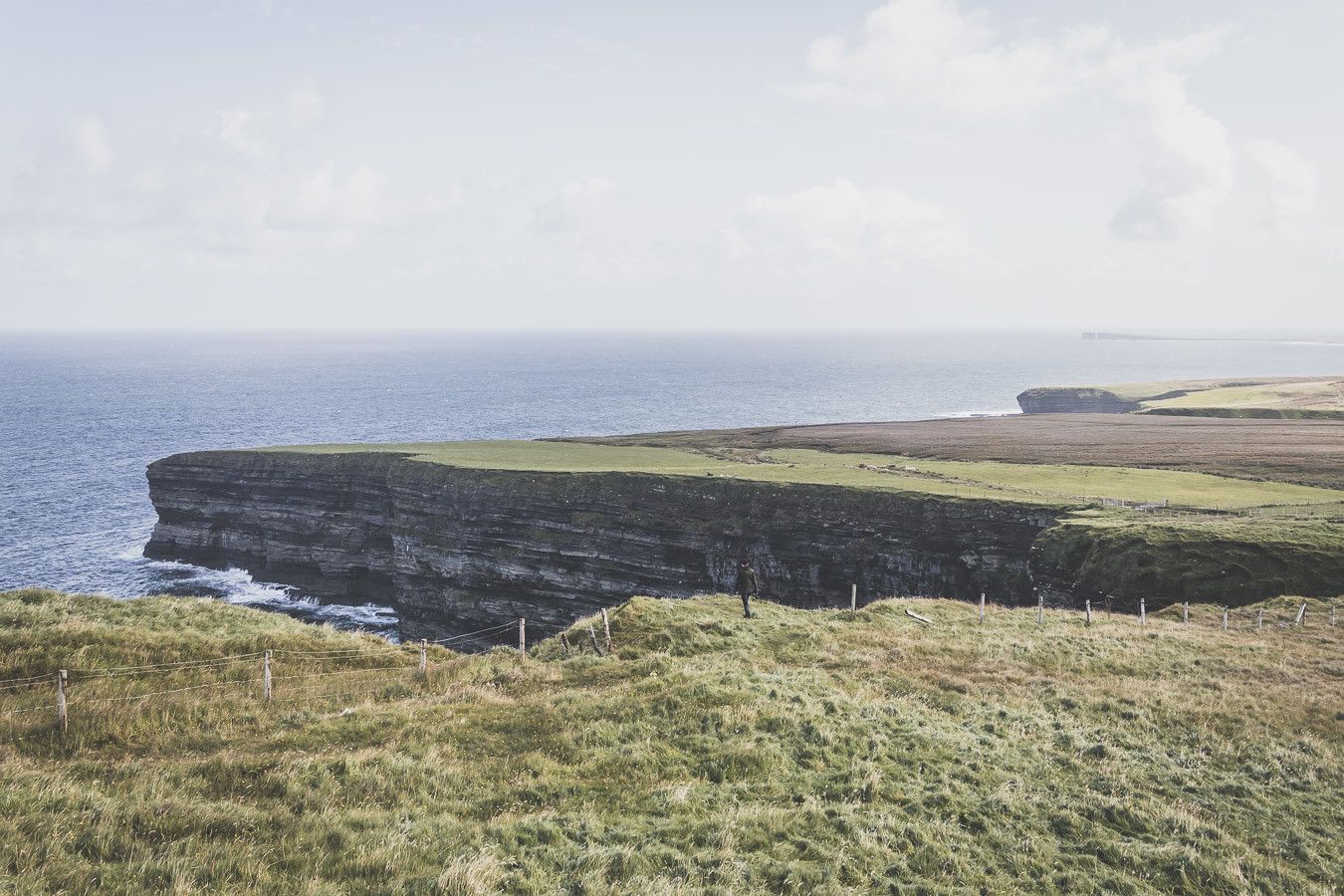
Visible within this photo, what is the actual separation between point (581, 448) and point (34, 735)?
66.1 meters

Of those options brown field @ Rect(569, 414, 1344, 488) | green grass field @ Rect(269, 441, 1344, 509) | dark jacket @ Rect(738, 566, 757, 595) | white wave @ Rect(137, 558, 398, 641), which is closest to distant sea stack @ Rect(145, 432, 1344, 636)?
green grass field @ Rect(269, 441, 1344, 509)

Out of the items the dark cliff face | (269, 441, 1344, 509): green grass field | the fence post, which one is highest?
the fence post

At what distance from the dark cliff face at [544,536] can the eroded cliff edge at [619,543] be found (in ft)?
0.37

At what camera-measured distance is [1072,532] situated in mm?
42938

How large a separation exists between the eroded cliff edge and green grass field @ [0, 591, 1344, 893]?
14417 millimetres

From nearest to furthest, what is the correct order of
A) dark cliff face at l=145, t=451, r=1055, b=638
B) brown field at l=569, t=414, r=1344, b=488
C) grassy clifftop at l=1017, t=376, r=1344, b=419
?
dark cliff face at l=145, t=451, r=1055, b=638
brown field at l=569, t=414, r=1344, b=488
grassy clifftop at l=1017, t=376, r=1344, b=419

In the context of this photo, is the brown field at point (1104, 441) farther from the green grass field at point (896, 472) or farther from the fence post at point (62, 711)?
the fence post at point (62, 711)

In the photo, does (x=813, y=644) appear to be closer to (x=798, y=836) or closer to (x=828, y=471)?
(x=798, y=836)

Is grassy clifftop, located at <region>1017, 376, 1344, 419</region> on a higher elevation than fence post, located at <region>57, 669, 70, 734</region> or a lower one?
higher

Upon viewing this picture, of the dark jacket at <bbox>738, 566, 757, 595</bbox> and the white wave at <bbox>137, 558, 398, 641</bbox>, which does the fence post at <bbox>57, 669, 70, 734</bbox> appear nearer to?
the dark jacket at <bbox>738, 566, 757, 595</bbox>

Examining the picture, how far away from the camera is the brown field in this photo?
68062 millimetres

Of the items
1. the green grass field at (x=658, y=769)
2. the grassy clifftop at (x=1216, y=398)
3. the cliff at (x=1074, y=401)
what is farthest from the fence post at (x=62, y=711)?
the cliff at (x=1074, y=401)

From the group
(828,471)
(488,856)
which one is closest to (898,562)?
(828,471)

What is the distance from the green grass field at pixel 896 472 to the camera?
53188 millimetres
